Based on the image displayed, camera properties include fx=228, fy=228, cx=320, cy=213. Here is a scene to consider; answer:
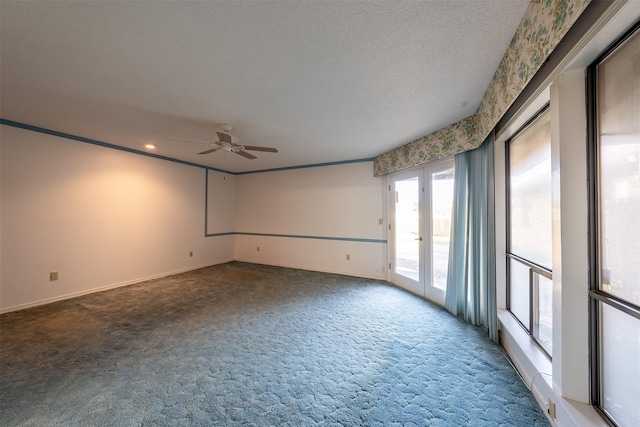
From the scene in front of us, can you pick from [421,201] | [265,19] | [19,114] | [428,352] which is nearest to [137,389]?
[428,352]

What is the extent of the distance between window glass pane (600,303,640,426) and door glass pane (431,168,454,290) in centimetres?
186

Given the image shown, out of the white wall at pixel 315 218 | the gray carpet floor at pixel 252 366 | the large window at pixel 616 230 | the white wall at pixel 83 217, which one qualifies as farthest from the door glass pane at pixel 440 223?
the white wall at pixel 83 217

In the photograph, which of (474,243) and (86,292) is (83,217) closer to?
(86,292)

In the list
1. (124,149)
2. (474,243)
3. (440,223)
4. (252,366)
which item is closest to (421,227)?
(440,223)

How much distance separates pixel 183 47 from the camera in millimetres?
1531

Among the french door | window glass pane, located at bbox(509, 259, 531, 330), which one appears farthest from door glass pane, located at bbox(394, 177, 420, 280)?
window glass pane, located at bbox(509, 259, 531, 330)

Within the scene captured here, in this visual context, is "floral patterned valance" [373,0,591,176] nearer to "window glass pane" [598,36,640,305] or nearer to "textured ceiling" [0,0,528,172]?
"textured ceiling" [0,0,528,172]

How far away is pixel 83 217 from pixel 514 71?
5.34 metres

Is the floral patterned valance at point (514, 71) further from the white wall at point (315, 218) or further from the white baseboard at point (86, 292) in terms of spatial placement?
the white baseboard at point (86, 292)

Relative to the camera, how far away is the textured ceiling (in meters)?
1.27

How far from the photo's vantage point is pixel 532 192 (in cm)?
189

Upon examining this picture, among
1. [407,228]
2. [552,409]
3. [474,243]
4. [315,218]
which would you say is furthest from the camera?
[315,218]

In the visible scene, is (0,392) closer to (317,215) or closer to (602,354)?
(602,354)

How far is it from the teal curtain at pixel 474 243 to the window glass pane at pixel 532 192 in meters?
0.18
